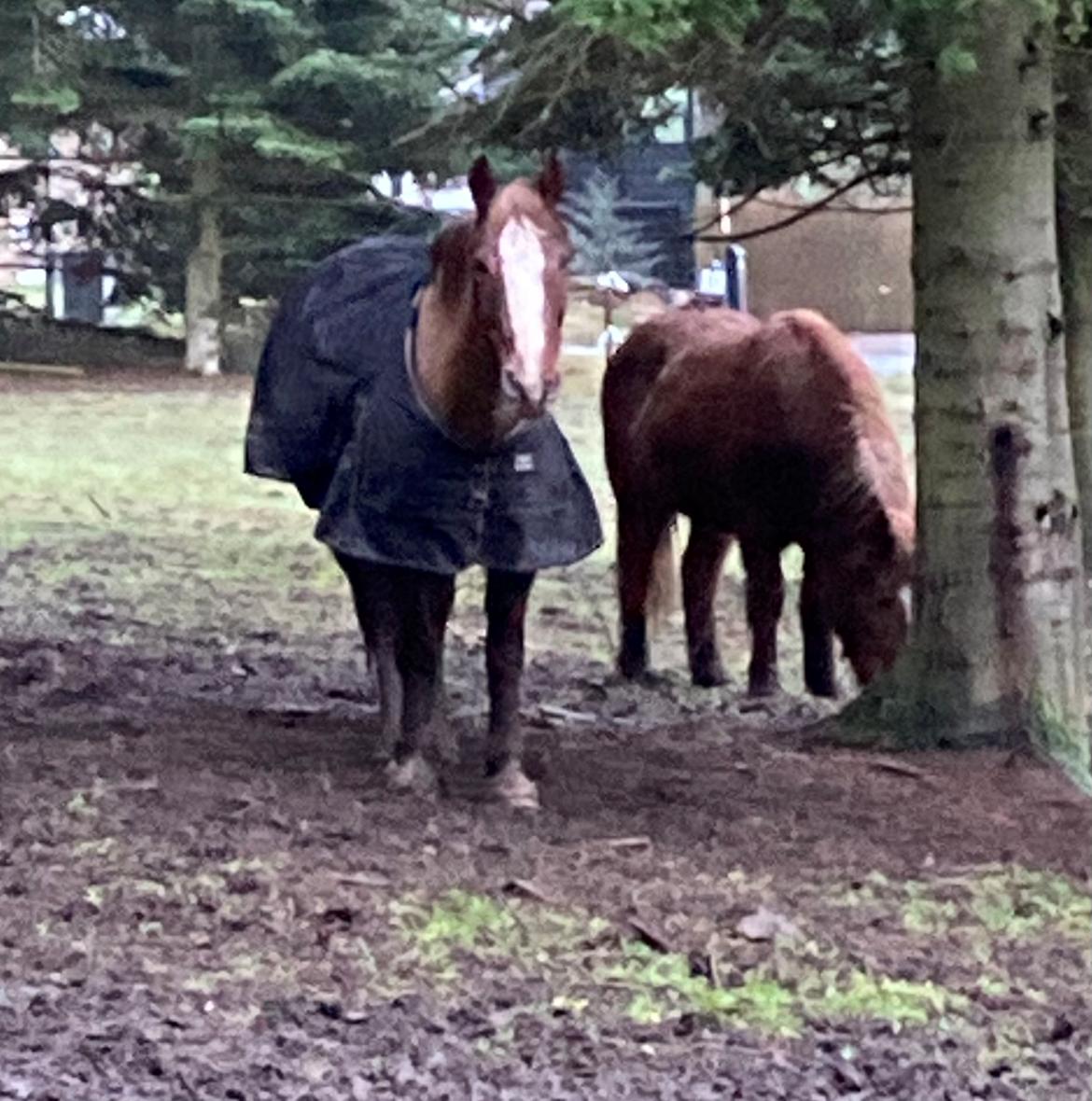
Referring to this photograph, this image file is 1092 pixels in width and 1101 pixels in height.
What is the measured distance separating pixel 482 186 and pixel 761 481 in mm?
3217

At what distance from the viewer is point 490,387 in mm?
6434

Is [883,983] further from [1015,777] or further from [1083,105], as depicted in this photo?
[1083,105]

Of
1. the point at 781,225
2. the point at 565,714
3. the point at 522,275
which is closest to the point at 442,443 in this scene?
the point at 522,275

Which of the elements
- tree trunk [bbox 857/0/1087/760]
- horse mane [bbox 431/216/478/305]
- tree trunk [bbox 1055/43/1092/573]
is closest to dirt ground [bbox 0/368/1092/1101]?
tree trunk [bbox 857/0/1087/760]

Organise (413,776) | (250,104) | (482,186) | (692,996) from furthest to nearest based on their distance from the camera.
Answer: (250,104) → (413,776) → (482,186) → (692,996)

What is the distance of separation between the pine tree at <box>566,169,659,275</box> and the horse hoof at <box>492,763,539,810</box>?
54.6 ft

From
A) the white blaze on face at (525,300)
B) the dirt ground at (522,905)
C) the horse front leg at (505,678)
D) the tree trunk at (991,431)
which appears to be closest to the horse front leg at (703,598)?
the dirt ground at (522,905)

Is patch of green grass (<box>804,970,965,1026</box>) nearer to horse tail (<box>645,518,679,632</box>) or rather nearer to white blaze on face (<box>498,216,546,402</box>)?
white blaze on face (<box>498,216,546,402</box>)

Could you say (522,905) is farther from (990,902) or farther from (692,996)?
(990,902)

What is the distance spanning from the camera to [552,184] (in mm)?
6348

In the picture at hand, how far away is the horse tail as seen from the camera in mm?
10188

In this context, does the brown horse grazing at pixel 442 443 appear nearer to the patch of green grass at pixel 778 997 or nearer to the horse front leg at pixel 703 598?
the patch of green grass at pixel 778 997

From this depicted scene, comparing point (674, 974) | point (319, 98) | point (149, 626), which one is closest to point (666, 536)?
point (149, 626)

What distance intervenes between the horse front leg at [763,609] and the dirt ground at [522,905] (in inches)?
8.2
